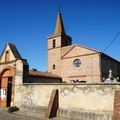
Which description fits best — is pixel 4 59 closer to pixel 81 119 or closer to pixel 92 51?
pixel 81 119

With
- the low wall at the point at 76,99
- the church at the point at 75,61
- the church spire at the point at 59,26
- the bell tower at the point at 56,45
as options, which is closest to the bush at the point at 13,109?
the low wall at the point at 76,99

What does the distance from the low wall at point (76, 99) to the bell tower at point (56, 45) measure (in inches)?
749

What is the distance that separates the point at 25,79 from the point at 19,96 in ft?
6.02

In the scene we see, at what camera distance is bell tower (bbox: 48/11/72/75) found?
41.3 metres

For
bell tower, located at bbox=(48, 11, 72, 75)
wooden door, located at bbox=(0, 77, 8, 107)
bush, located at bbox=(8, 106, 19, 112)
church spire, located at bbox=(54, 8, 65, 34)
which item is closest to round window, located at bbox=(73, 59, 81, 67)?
bell tower, located at bbox=(48, 11, 72, 75)

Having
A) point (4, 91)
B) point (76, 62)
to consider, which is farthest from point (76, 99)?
point (76, 62)

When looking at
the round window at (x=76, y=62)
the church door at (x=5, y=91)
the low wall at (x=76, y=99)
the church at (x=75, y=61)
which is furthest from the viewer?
the round window at (x=76, y=62)

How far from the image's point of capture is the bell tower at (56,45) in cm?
4131

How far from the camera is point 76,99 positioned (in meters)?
17.2

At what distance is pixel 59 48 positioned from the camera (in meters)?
42.1

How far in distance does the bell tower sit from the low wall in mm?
19031

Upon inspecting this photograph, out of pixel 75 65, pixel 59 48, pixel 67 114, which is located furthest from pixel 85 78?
pixel 67 114

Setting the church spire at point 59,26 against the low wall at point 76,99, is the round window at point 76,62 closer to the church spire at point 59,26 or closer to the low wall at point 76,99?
the church spire at point 59,26

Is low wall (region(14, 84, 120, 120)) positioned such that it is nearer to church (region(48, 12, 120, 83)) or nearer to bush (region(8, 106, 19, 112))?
bush (region(8, 106, 19, 112))
